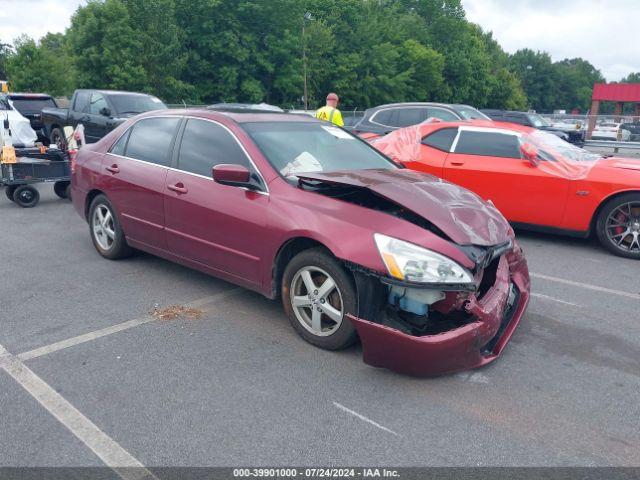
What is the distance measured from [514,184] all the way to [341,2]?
49.9 metres

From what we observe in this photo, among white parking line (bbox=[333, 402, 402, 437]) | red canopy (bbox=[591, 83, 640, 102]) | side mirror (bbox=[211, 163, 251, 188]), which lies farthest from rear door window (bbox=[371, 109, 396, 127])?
red canopy (bbox=[591, 83, 640, 102])

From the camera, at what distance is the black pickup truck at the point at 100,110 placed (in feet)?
44.8

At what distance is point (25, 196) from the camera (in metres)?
9.06

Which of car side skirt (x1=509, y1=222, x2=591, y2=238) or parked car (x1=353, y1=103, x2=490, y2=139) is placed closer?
car side skirt (x1=509, y1=222, x2=591, y2=238)

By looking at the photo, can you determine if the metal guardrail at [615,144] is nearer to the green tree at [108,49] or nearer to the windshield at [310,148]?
the windshield at [310,148]

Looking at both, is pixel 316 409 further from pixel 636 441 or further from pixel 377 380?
pixel 636 441

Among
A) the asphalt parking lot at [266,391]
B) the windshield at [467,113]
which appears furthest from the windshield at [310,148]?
the windshield at [467,113]

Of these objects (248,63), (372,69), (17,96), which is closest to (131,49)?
(248,63)

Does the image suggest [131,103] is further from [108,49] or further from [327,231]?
[108,49]

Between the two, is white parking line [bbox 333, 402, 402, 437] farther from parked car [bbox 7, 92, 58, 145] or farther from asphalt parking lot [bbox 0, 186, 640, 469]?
parked car [bbox 7, 92, 58, 145]

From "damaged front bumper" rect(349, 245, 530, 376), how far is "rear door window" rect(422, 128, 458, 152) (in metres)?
4.71

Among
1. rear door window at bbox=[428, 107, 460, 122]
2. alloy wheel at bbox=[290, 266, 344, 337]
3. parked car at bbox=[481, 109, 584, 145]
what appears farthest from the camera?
parked car at bbox=[481, 109, 584, 145]

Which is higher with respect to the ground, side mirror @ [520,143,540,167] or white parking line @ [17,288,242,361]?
side mirror @ [520,143,540,167]

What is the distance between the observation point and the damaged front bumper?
333 centimetres
